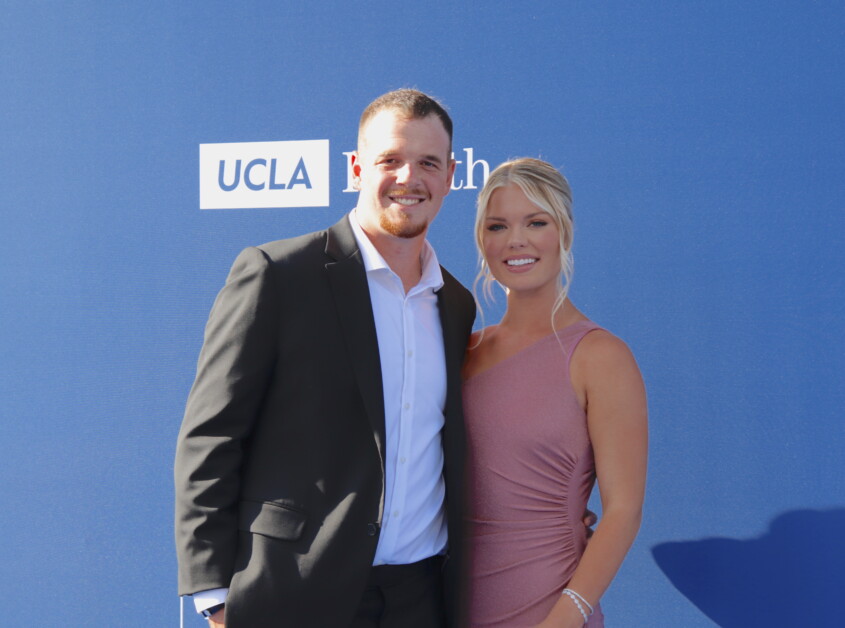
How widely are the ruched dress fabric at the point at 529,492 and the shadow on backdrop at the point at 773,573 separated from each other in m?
0.51

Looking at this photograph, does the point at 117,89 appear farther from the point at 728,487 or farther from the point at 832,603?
the point at 832,603

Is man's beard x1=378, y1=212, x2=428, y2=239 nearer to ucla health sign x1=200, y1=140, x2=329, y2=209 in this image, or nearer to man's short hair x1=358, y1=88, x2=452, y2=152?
man's short hair x1=358, y1=88, x2=452, y2=152

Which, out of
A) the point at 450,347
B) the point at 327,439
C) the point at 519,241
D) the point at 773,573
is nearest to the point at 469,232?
the point at 519,241

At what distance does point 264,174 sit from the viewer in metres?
2.24

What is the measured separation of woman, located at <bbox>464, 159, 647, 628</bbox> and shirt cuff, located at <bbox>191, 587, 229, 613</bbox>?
0.51 m

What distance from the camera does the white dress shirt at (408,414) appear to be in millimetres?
1462

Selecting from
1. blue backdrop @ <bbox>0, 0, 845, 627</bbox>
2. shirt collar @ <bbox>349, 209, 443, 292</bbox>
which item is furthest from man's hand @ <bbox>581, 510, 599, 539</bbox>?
shirt collar @ <bbox>349, 209, 443, 292</bbox>

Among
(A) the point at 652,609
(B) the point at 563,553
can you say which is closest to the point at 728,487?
(A) the point at 652,609

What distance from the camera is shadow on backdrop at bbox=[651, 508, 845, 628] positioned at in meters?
1.95

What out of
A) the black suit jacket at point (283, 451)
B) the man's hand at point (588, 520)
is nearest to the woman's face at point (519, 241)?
the black suit jacket at point (283, 451)

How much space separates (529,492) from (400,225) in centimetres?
56

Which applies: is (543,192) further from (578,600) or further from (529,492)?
(578,600)

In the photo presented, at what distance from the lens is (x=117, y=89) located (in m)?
2.30

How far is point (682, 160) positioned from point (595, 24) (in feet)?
1.33
